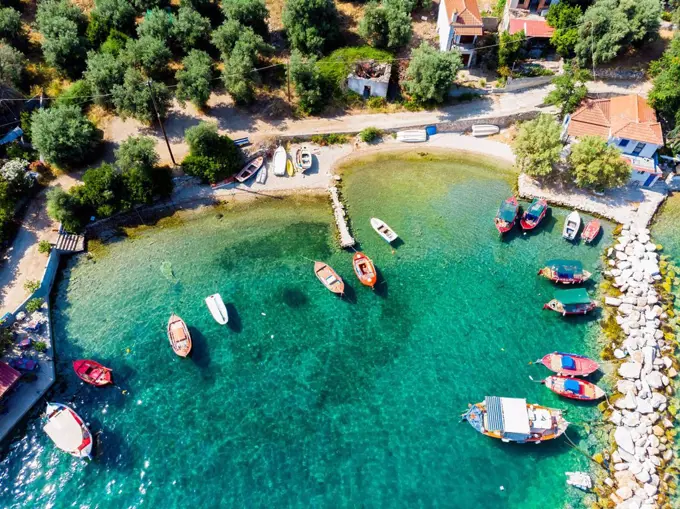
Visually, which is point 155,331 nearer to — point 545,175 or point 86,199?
point 86,199

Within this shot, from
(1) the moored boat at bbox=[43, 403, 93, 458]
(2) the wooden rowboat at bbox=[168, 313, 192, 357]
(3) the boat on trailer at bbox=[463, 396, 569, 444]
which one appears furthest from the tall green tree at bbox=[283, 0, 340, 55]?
(1) the moored boat at bbox=[43, 403, 93, 458]

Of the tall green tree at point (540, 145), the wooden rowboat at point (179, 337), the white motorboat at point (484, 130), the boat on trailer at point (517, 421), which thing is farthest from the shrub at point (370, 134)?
the boat on trailer at point (517, 421)

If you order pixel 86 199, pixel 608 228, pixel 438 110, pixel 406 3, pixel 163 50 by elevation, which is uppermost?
pixel 406 3

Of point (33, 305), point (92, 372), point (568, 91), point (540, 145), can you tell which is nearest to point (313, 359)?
point (92, 372)

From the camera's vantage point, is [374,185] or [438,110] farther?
[438,110]

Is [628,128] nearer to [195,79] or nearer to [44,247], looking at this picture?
[195,79]

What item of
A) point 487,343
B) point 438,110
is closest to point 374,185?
point 438,110
